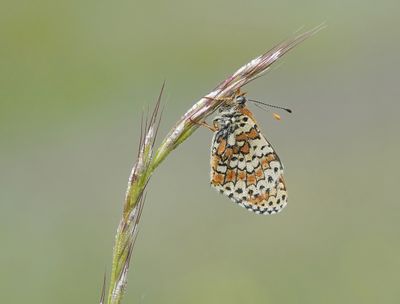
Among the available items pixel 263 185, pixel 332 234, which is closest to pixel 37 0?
pixel 332 234

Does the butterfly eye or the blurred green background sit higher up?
the blurred green background

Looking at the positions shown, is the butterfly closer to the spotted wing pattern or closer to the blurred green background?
the spotted wing pattern

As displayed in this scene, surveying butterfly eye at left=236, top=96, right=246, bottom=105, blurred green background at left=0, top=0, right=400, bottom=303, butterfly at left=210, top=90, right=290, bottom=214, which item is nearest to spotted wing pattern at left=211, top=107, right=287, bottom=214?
butterfly at left=210, top=90, right=290, bottom=214

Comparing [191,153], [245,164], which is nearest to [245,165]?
[245,164]

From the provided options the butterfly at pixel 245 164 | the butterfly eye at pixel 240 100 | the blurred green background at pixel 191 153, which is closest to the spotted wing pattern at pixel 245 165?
the butterfly at pixel 245 164

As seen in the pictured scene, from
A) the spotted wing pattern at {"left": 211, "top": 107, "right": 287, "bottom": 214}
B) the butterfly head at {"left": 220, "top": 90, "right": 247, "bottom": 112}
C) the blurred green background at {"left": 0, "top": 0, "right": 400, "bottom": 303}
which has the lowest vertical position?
the spotted wing pattern at {"left": 211, "top": 107, "right": 287, "bottom": 214}

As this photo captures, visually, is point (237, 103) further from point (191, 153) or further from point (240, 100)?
point (191, 153)
